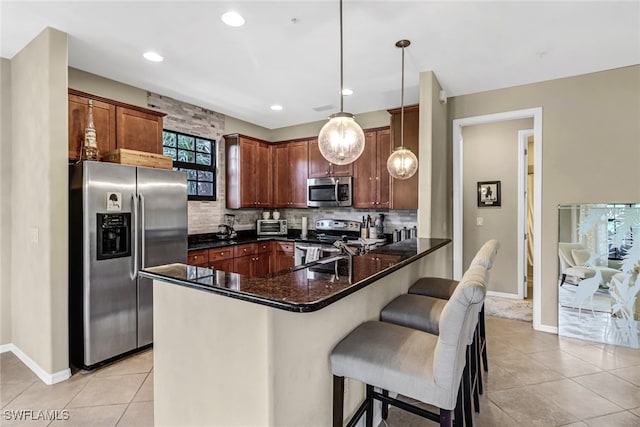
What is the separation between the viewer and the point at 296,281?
1.50 m

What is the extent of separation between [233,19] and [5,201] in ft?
8.99

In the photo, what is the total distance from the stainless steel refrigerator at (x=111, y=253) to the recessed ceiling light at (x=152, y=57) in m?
1.04

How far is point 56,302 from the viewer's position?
2551mm

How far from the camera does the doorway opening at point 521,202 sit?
3.64 meters

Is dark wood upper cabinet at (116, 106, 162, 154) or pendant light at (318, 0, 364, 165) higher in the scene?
dark wood upper cabinet at (116, 106, 162, 154)

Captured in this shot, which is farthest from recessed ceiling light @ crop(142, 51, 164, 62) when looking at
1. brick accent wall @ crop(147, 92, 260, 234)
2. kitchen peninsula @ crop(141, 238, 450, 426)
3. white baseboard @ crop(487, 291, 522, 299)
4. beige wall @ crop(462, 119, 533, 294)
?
white baseboard @ crop(487, 291, 522, 299)

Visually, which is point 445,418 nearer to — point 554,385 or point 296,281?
point 296,281

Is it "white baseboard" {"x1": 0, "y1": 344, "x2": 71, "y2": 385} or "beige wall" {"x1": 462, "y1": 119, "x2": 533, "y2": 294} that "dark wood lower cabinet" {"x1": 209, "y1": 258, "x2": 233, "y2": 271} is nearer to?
"white baseboard" {"x1": 0, "y1": 344, "x2": 71, "y2": 385}

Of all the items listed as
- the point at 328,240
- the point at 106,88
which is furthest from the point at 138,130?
the point at 328,240

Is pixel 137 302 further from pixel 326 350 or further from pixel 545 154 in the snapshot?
pixel 545 154

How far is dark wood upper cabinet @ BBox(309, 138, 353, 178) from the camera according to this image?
16.2ft

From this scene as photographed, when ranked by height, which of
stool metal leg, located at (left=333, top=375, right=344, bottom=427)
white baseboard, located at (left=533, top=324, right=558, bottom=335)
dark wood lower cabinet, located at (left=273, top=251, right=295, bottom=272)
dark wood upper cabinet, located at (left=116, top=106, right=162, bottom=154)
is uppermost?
dark wood upper cabinet, located at (left=116, top=106, right=162, bottom=154)

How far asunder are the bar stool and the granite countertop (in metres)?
0.32

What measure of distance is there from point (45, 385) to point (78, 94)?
8.36 feet
